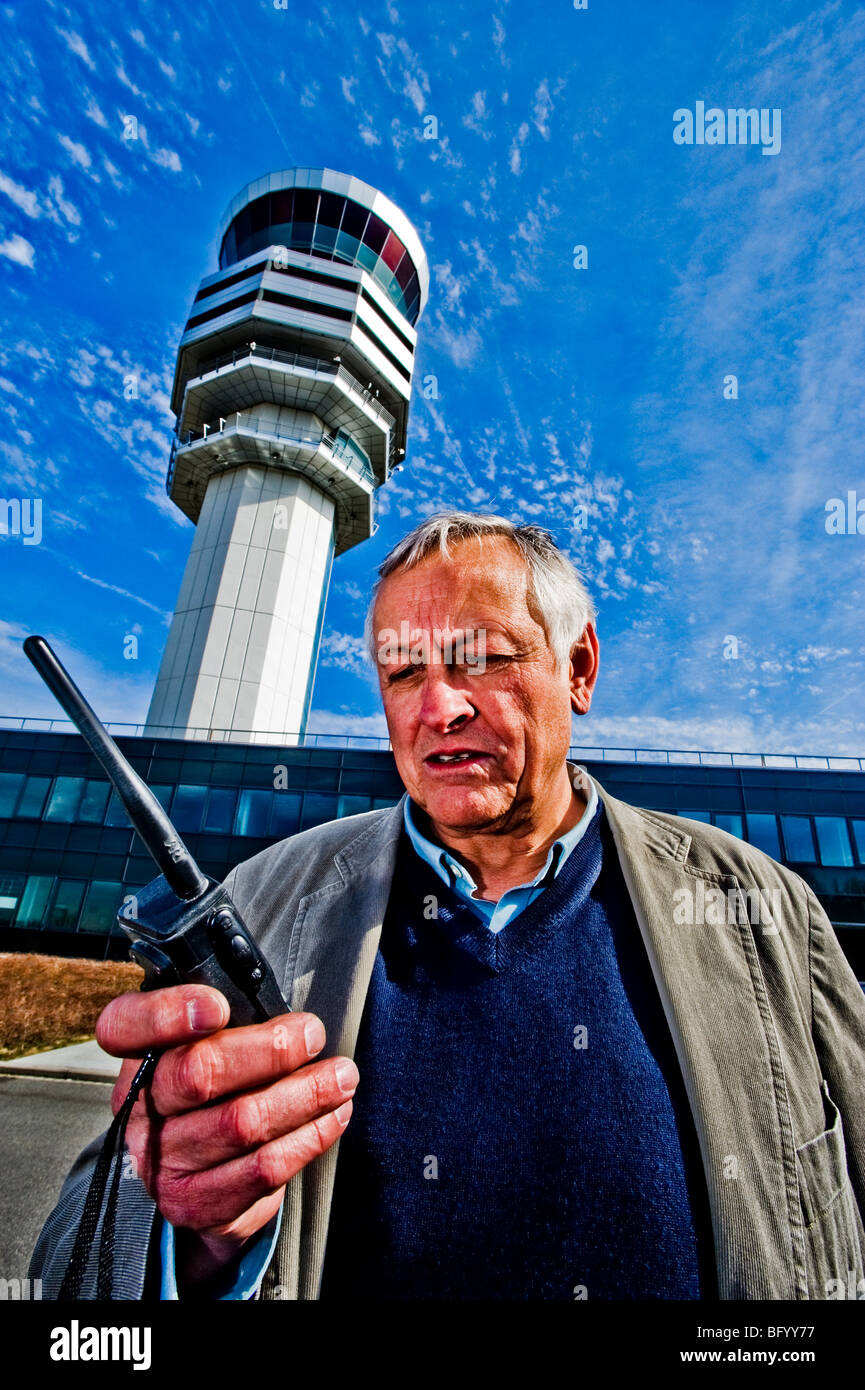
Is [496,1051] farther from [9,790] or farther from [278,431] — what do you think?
[278,431]

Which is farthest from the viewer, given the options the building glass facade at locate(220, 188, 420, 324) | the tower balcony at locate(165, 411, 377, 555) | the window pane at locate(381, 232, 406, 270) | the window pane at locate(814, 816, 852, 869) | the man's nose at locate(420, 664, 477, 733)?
the window pane at locate(381, 232, 406, 270)

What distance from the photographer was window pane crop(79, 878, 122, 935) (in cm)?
2119

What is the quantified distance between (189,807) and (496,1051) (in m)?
23.0

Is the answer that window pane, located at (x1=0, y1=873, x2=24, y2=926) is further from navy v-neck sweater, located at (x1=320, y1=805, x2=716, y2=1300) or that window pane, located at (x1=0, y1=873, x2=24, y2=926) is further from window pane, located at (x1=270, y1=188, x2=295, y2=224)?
window pane, located at (x1=270, y1=188, x2=295, y2=224)

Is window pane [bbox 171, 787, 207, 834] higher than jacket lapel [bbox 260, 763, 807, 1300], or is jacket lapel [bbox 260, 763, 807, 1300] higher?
window pane [bbox 171, 787, 207, 834]

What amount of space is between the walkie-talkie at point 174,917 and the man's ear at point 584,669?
170cm

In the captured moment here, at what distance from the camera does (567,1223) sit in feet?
5.60

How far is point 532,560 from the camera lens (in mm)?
2559

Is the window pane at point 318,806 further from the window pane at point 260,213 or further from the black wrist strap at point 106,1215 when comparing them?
the window pane at point 260,213

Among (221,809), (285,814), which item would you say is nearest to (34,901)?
(221,809)

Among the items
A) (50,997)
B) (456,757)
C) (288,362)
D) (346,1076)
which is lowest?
(346,1076)

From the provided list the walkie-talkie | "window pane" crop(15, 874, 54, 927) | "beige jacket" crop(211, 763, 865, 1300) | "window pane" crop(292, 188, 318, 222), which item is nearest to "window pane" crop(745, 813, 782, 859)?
"beige jacket" crop(211, 763, 865, 1300)

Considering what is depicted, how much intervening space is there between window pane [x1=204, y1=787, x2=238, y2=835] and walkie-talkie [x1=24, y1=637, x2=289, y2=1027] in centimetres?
2218
